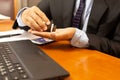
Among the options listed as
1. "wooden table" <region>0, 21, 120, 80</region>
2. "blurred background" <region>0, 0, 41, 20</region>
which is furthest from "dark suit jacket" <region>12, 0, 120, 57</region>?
"blurred background" <region>0, 0, 41, 20</region>

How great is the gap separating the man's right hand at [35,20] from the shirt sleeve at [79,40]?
0.13 m

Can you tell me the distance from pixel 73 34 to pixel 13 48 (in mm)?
272

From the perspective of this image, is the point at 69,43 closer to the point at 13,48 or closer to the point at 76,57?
the point at 76,57

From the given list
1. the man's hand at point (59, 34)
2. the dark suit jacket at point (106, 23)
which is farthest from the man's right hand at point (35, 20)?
the dark suit jacket at point (106, 23)

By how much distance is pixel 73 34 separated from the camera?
36.5 inches

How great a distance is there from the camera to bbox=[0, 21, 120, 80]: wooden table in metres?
0.65

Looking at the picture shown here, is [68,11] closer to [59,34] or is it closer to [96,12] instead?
[96,12]

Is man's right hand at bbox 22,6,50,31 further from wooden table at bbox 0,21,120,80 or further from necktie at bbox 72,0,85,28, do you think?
necktie at bbox 72,0,85,28

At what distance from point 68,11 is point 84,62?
1.60 feet

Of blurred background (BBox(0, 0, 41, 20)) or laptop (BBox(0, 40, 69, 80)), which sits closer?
laptop (BBox(0, 40, 69, 80))

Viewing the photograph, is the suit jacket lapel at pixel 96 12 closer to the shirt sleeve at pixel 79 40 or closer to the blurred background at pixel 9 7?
the shirt sleeve at pixel 79 40

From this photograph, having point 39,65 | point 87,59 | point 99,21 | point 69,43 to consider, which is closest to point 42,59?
point 39,65

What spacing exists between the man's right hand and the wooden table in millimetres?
84

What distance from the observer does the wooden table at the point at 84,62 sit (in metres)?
0.65
